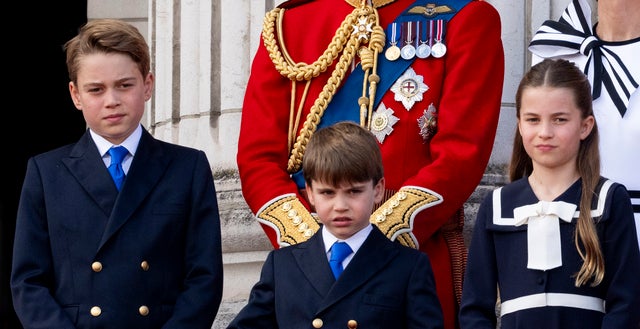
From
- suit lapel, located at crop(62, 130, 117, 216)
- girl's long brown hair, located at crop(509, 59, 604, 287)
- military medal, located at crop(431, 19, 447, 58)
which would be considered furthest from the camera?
military medal, located at crop(431, 19, 447, 58)

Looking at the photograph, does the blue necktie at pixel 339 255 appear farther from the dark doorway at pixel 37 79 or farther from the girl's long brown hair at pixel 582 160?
the dark doorway at pixel 37 79

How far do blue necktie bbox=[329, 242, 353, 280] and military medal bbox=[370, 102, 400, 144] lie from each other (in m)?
0.68

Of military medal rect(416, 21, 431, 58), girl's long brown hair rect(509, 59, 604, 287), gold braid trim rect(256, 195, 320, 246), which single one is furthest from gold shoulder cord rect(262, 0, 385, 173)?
girl's long brown hair rect(509, 59, 604, 287)

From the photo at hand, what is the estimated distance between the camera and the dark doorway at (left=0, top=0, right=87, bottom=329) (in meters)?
9.48

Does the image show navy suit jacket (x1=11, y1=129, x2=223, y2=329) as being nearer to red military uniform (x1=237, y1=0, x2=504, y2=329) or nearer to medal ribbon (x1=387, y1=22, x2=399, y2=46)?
red military uniform (x1=237, y1=0, x2=504, y2=329)

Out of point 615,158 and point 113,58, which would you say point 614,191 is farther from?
point 113,58

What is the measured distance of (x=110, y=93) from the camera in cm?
513

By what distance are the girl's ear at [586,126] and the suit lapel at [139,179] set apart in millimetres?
1314

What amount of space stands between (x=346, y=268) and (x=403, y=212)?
0.44 metres

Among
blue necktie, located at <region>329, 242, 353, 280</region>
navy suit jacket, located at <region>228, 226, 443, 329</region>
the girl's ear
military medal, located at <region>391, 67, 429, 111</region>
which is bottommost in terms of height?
navy suit jacket, located at <region>228, 226, 443, 329</region>

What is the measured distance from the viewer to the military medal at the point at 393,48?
18.6ft

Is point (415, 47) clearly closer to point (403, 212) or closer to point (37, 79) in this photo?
point (403, 212)

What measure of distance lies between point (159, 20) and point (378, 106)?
7.88ft

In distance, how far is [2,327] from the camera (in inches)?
383
